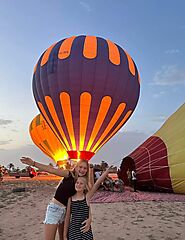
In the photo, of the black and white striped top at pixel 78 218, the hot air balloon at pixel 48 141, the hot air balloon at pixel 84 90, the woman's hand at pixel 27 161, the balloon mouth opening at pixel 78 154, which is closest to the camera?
the black and white striped top at pixel 78 218

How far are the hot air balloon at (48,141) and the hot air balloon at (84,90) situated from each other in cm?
791

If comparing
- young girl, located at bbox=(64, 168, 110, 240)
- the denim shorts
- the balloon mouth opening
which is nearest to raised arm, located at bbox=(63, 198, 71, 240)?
young girl, located at bbox=(64, 168, 110, 240)

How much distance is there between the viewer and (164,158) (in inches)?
420

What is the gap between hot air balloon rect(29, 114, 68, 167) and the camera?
66.6 ft

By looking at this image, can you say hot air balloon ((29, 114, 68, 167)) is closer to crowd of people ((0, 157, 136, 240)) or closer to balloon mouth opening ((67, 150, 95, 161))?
balloon mouth opening ((67, 150, 95, 161))

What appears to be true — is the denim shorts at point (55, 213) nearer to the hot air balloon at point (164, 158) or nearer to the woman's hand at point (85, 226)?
the woman's hand at point (85, 226)

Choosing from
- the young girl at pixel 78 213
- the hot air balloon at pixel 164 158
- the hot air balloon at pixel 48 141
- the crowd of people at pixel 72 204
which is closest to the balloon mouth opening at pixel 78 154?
the hot air balloon at pixel 164 158

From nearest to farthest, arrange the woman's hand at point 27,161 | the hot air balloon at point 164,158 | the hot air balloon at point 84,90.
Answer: the woman's hand at point 27,161 → the hot air balloon at point 164,158 → the hot air balloon at point 84,90

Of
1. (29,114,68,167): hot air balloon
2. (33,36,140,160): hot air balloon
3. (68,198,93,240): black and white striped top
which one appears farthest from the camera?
(29,114,68,167): hot air balloon

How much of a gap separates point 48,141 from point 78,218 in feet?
59.0

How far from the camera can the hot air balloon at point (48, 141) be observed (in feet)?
66.6

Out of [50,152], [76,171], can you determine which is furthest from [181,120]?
[50,152]

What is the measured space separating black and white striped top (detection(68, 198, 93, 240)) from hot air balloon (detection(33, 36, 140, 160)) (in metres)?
8.82

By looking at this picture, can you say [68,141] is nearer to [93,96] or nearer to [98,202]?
[93,96]
